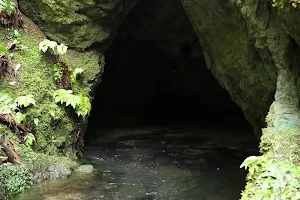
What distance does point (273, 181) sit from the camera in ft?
11.8

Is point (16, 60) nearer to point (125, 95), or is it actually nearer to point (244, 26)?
point (244, 26)

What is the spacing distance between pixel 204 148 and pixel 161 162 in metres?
2.00

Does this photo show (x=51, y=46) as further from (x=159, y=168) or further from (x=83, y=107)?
(x=159, y=168)

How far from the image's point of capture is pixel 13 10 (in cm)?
795

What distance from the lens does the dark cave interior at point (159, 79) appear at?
1452cm

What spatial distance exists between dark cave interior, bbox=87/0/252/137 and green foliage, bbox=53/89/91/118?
Result: 5483 millimetres

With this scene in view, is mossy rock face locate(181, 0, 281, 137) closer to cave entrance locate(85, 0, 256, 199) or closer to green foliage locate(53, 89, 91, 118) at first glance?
cave entrance locate(85, 0, 256, 199)

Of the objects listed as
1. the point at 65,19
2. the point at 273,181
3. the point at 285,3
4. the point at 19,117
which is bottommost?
the point at 273,181

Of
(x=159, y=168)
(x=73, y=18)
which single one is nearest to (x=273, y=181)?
(x=159, y=168)

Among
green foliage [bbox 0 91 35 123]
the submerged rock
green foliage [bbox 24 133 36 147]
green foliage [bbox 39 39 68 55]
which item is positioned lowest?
the submerged rock

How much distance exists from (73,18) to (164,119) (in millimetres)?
7922

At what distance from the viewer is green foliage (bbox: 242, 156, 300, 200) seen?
3.46 metres

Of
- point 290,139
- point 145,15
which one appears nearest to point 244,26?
point 290,139

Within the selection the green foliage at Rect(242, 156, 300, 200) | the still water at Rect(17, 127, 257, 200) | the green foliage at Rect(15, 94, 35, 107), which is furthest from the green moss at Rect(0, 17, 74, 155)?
the green foliage at Rect(242, 156, 300, 200)
